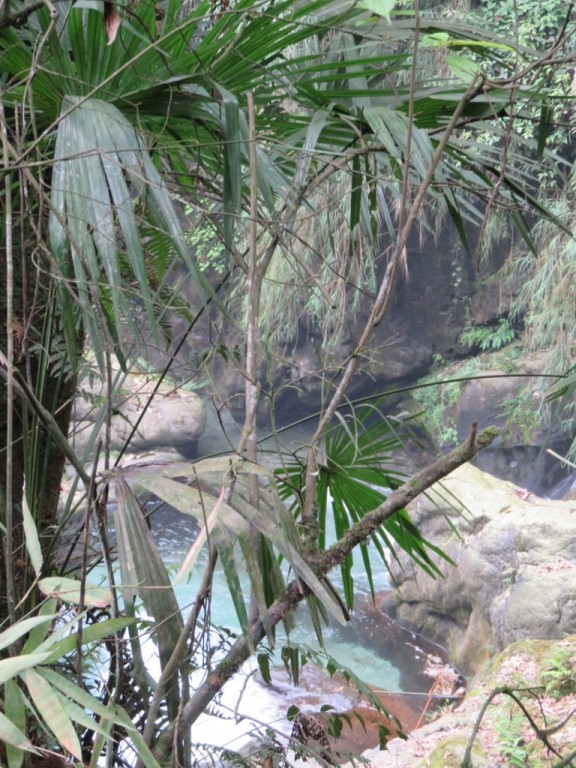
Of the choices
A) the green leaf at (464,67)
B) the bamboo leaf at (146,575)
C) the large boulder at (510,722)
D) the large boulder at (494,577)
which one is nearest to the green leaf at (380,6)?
the green leaf at (464,67)

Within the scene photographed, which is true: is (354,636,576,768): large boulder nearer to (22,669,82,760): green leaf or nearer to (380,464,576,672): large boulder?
(380,464,576,672): large boulder

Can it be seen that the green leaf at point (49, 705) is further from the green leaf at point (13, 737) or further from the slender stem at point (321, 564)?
the slender stem at point (321, 564)

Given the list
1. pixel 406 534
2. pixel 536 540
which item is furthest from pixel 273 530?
pixel 536 540

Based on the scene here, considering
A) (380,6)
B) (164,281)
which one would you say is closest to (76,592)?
(164,281)

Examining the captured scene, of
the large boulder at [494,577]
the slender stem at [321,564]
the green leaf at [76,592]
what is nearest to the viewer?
the green leaf at [76,592]

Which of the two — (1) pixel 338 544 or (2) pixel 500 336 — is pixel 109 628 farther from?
(2) pixel 500 336

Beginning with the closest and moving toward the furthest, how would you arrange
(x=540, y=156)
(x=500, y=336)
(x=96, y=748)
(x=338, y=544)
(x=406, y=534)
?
(x=96, y=748) < (x=338, y=544) < (x=540, y=156) < (x=406, y=534) < (x=500, y=336)

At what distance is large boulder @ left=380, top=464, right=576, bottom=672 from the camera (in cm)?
287

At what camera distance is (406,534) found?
1094 mm

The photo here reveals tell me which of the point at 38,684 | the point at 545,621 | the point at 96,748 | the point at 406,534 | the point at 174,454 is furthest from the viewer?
the point at 174,454

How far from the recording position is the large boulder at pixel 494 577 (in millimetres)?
2865

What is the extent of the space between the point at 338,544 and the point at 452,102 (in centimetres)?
65

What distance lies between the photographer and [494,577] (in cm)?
319

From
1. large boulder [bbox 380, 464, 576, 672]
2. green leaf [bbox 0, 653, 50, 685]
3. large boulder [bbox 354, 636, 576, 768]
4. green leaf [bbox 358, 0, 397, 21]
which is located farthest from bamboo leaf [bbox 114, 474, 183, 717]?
large boulder [bbox 380, 464, 576, 672]
